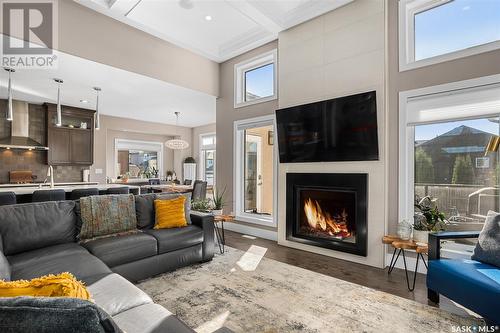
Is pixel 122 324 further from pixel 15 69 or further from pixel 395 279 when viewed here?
pixel 15 69

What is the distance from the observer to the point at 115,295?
63.3 inches

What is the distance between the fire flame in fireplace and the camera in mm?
3725

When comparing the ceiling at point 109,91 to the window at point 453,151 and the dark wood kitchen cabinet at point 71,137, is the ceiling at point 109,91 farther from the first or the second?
the window at point 453,151

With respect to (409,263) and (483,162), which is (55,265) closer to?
(409,263)

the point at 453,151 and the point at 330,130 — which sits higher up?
the point at 330,130

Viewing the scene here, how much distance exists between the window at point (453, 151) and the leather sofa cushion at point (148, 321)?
10.1 feet

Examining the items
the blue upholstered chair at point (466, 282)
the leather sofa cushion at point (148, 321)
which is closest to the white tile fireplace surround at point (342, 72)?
the blue upholstered chair at point (466, 282)

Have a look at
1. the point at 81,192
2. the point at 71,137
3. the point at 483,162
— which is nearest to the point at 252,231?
the point at 81,192

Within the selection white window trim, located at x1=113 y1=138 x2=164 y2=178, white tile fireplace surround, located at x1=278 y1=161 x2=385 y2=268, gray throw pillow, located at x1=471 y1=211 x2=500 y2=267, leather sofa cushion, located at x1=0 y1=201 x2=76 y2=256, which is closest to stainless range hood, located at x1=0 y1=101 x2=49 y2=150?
white window trim, located at x1=113 y1=138 x2=164 y2=178

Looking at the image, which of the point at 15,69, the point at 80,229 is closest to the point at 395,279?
the point at 80,229

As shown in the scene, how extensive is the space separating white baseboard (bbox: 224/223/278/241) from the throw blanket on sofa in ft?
7.74

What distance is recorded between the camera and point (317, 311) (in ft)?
7.45

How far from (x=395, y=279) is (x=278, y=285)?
142 centimetres

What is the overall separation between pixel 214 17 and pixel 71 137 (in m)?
5.19
